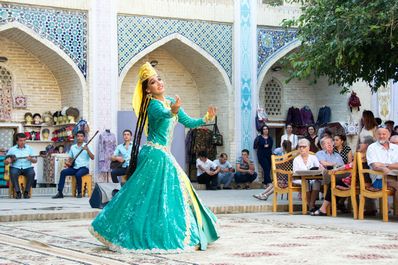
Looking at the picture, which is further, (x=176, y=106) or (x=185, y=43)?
(x=185, y=43)

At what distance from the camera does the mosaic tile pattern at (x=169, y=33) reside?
698 inches

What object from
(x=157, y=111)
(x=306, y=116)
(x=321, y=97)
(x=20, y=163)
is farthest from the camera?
(x=321, y=97)

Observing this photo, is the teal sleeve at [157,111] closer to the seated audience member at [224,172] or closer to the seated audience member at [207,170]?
the seated audience member at [207,170]

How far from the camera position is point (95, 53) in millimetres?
17375

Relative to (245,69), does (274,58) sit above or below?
above

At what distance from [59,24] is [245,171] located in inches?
203

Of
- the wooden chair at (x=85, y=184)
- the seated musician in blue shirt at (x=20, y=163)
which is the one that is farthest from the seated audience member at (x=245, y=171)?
the seated musician in blue shirt at (x=20, y=163)

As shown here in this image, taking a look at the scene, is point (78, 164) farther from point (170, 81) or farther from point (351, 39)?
point (351, 39)

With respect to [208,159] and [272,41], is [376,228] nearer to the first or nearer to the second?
[208,159]

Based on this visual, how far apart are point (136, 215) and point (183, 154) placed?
38.7ft

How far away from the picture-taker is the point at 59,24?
17094 mm

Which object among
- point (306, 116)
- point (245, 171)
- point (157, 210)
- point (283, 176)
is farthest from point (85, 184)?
point (157, 210)

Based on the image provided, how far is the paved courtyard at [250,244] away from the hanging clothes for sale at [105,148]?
22.8 feet

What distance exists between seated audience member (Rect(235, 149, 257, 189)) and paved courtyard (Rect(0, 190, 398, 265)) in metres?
8.34
